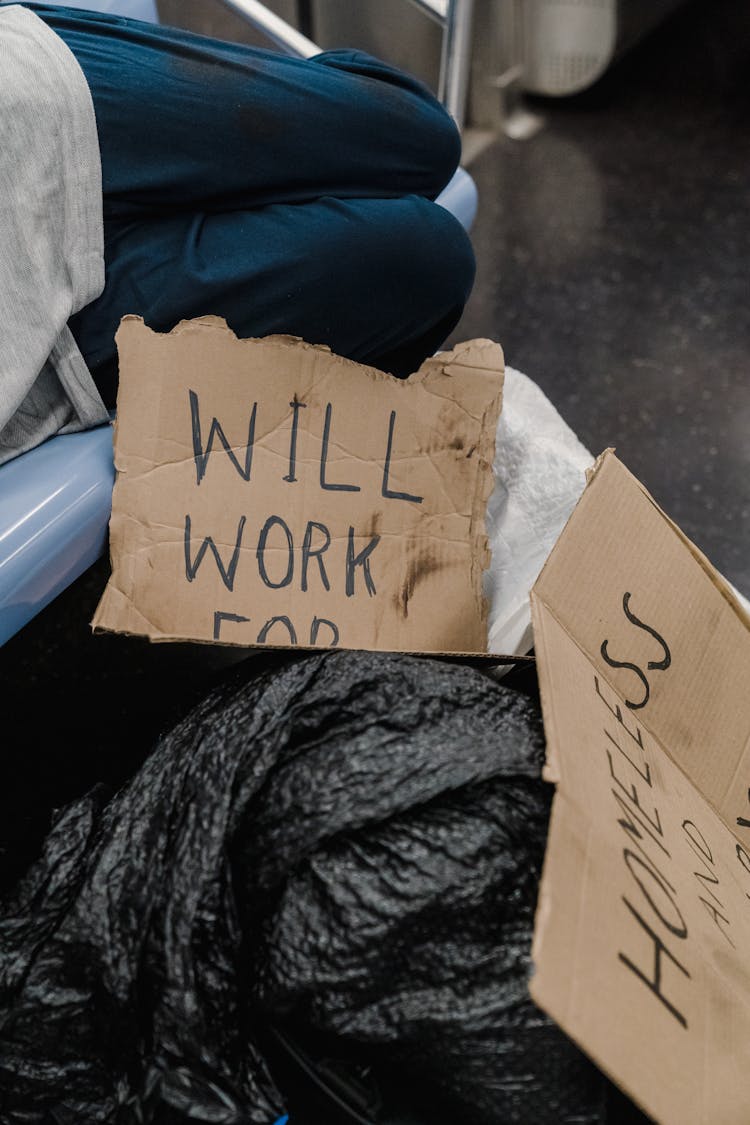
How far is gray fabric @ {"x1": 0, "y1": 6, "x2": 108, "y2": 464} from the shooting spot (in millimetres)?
700

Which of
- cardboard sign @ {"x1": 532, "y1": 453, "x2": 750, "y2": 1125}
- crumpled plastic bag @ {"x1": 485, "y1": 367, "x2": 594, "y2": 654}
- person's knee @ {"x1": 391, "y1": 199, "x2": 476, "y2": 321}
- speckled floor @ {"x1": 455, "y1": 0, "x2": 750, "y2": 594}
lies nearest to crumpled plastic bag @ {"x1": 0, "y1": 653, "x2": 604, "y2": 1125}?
cardboard sign @ {"x1": 532, "y1": 453, "x2": 750, "y2": 1125}

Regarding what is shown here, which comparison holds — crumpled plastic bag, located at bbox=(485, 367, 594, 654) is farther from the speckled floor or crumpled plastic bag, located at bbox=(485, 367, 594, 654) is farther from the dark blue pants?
the speckled floor

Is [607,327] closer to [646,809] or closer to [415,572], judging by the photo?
[415,572]

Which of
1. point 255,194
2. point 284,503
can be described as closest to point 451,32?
point 255,194

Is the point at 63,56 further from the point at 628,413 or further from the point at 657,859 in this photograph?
the point at 628,413

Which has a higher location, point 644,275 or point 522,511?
point 522,511

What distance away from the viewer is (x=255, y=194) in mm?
854

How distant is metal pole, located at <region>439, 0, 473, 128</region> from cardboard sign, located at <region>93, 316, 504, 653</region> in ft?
2.59

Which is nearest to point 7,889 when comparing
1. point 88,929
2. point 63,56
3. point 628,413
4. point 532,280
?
point 88,929

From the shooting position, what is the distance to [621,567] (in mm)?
698

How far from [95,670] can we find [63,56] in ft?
1.85

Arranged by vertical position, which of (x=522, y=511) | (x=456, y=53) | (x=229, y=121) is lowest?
(x=522, y=511)

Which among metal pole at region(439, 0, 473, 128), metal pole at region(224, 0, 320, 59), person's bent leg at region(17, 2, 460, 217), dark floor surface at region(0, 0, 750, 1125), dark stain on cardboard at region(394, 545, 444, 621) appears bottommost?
dark floor surface at region(0, 0, 750, 1125)

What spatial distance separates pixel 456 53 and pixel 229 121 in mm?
804
